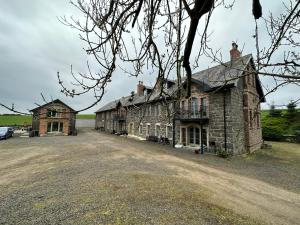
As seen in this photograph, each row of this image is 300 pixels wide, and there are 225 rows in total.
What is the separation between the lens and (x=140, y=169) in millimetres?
9703

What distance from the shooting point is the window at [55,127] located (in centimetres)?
2977

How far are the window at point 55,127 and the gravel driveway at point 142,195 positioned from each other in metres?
20.9

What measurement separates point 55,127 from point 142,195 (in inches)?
1126

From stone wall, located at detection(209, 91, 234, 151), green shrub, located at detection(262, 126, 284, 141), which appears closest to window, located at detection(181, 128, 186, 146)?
stone wall, located at detection(209, 91, 234, 151)

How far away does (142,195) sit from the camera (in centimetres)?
634

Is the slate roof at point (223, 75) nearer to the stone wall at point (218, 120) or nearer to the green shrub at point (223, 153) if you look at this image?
the stone wall at point (218, 120)

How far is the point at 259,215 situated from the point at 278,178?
553 cm

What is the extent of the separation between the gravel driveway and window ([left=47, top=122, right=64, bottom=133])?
2091 centimetres

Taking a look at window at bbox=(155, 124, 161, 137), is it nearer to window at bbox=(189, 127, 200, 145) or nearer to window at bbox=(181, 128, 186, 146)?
window at bbox=(181, 128, 186, 146)

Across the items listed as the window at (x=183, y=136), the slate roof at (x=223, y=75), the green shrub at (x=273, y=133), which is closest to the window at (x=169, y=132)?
the window at (x=183, y=136)

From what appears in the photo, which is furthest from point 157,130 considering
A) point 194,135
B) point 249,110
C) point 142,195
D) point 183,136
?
point 142,195

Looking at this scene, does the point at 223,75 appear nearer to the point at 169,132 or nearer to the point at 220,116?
the point at 220,116

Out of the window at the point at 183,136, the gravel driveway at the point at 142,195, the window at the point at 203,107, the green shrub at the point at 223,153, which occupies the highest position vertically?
the window at the point at 203,107

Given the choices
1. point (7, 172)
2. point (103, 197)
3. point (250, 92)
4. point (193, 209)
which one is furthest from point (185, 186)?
point (250, 92)
